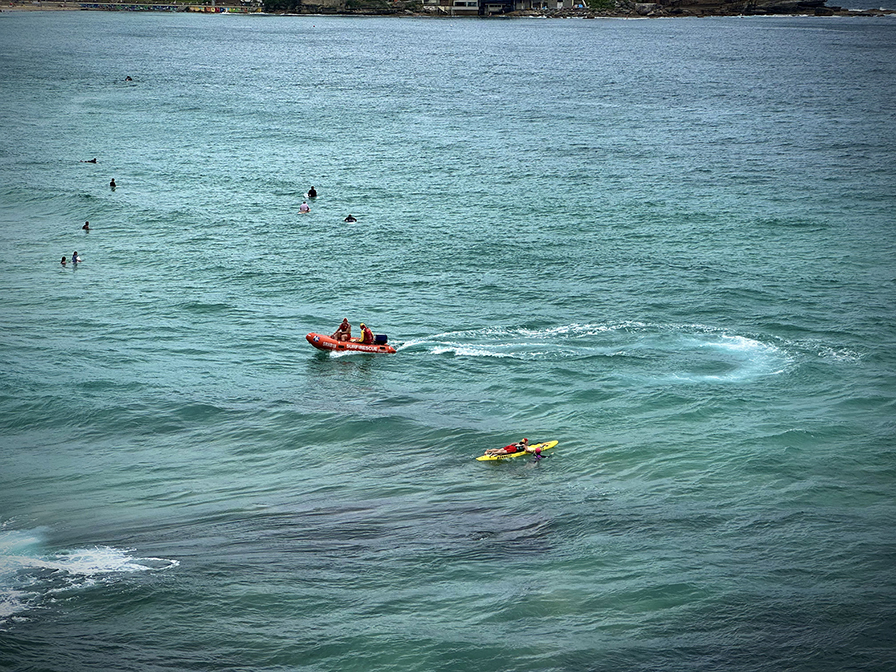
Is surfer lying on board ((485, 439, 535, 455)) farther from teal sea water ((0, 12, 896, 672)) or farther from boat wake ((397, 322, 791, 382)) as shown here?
boat wake ((397, 322, 791, 382))

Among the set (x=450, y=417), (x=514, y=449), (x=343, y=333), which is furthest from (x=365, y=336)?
(x=514, y=449)

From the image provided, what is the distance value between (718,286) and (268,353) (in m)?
29.4

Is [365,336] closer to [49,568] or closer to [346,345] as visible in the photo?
[346,345]

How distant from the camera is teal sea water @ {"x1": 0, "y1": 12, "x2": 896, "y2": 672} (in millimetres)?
29609

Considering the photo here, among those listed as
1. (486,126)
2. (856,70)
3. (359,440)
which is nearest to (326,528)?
(359,440)

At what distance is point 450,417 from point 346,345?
9.53m

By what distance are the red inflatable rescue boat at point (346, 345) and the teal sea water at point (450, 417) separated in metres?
0.67

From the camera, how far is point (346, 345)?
49.7m

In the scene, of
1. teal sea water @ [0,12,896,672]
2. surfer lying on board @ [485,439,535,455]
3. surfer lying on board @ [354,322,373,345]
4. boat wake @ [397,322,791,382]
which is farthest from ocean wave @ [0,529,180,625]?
boat wake @ [397,322,791,382]

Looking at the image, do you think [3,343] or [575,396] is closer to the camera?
[575,396]

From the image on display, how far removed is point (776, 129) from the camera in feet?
383

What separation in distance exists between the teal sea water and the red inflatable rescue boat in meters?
0.67

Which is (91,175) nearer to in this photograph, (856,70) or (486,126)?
(486,126)

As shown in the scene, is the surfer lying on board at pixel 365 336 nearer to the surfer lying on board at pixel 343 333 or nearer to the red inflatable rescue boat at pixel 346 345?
the red inflatable rescue boat at pixel 346 345
